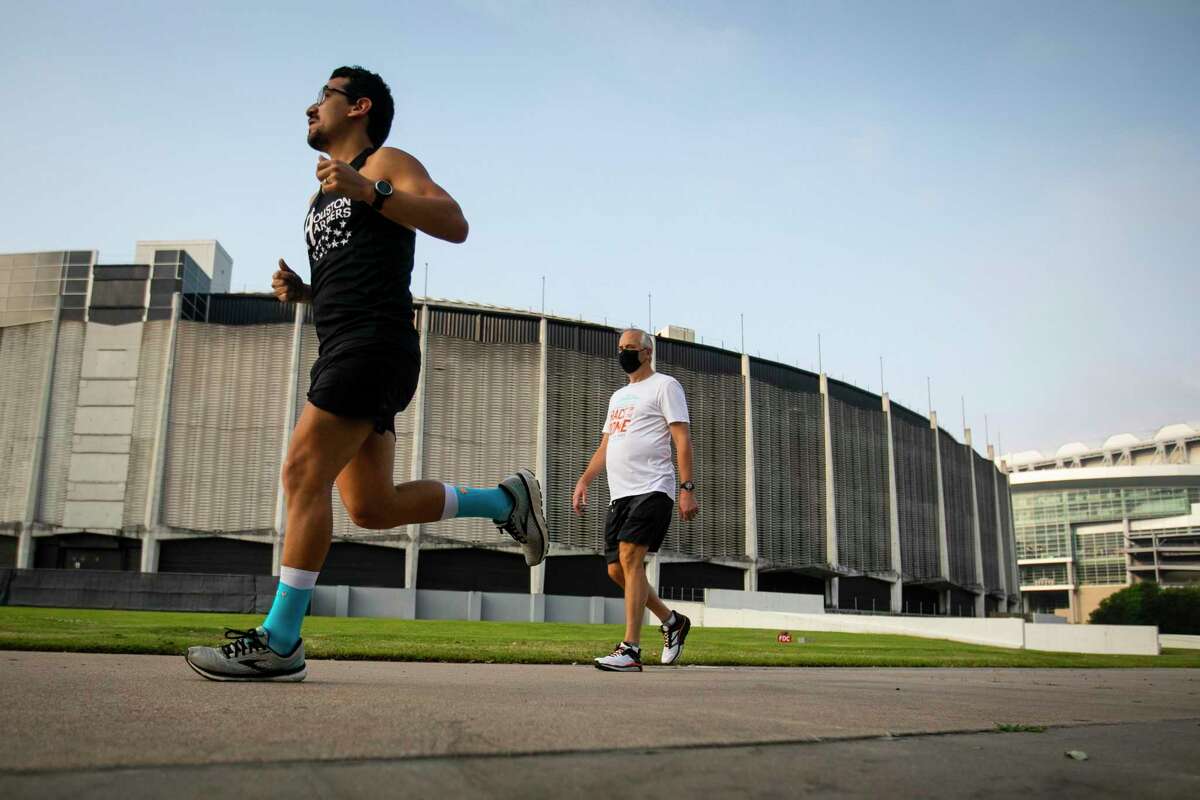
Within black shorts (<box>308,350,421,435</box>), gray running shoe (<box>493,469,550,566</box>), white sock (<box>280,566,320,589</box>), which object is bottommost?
white sock (<box>280,566,320,589</box>)

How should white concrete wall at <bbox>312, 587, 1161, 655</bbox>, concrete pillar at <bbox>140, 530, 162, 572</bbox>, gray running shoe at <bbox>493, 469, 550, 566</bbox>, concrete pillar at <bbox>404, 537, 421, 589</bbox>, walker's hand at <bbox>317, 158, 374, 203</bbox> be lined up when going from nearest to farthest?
1. walker's hand at <bbox>317, 158, 374, 203</bbox>
2. gray running shoe at <bbox>493, 469, 550, 566</bbox>
3. white concrete wall at <bbox>312, 587, 1161, 655</bbox>
4. concrete pillar at <bbox>140, 530, 162, 572</bbox>
5. concrete pillar at <bbox>404, 537, 421, 589</bbox>

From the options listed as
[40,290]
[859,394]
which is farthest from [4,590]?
[859,394]

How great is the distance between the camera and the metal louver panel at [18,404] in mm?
39031

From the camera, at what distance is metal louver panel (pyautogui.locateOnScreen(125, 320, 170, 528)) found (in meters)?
38.9

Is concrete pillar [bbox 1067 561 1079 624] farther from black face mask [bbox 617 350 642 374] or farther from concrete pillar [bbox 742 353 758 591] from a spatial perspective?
black face mask [bbox 617 350 642 374]

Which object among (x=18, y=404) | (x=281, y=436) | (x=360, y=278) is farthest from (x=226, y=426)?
(x=360, y=278)

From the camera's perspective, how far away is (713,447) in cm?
4528

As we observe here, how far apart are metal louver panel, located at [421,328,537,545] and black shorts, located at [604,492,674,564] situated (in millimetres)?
34538

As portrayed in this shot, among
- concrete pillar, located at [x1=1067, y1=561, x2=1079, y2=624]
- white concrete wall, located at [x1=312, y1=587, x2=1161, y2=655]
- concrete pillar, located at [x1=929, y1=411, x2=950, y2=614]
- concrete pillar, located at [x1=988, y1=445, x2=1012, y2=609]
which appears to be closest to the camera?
white concrete wall, located at [x1=312, y1=587, x2=1161, y2=655]

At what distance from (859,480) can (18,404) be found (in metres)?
40.0

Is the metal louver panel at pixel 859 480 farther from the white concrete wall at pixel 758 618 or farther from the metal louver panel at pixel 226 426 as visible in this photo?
the metal louver panel at pixel 226 426

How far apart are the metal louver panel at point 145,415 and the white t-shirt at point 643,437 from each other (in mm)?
37531

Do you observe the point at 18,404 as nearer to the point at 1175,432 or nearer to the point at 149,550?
the point at 149,550

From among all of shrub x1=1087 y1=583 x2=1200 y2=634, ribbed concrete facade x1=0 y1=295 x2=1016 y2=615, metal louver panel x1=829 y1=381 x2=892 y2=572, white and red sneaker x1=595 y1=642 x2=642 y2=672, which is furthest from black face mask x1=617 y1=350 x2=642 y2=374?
shrub x1=1087 y1=583 x2=1200 y2=634
